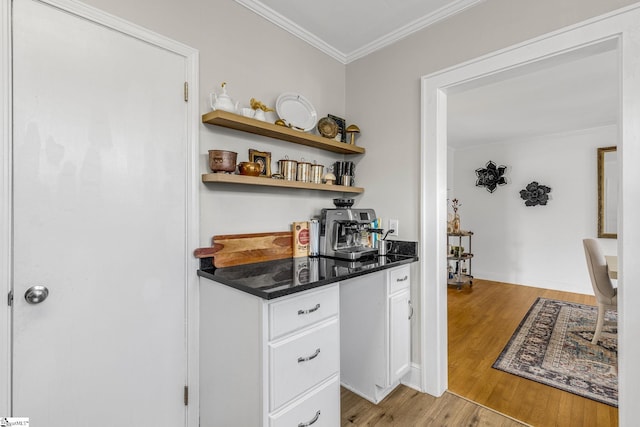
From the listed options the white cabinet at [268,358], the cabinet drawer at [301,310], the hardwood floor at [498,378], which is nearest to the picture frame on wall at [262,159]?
the white cabinet at [268,358]

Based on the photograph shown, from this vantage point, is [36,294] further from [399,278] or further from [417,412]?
[417,412]

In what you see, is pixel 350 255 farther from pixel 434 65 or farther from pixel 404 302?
pixel 434 65

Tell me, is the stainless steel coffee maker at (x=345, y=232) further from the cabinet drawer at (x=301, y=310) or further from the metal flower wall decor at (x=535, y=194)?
the metal flower wall decor at (x=535, y=194)

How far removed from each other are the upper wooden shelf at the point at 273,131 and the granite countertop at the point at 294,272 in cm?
77

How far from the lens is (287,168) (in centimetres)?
201

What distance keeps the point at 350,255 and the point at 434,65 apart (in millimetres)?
1377

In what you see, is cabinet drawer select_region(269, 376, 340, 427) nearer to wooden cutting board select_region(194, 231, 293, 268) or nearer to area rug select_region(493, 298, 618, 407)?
wooden cutting board select_region(194, 231, 293, 268)

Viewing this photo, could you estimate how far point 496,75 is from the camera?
1.80 metres

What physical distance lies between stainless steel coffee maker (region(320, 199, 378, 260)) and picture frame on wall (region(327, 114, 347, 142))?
63 cm

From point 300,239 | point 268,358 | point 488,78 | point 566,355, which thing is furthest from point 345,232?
point 566,355

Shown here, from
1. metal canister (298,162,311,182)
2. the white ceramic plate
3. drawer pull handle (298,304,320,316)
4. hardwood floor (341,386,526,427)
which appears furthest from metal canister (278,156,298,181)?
hardwood floor (341,386,526,427)

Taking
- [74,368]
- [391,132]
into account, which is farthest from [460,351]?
[74,368]

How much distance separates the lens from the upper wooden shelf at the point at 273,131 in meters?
1.62

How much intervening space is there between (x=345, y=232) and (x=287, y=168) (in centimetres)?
59
